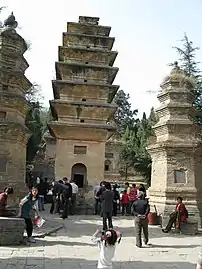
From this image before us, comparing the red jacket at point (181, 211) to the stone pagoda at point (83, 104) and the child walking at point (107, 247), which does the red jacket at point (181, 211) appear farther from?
the stone pagoda at point (83, 104)

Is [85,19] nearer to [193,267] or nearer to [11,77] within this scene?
[11,77]

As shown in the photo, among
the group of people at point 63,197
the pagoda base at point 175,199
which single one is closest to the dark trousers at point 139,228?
the pagoda base at point 175,199

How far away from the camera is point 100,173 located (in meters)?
22.5

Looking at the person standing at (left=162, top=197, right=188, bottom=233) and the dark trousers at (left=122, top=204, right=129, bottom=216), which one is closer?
the person standing at (left=162, top=197, right=188, bottom=233)

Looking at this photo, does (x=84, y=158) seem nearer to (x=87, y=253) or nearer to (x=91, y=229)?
(x=91, y=229)

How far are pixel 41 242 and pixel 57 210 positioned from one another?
7254 millimetres

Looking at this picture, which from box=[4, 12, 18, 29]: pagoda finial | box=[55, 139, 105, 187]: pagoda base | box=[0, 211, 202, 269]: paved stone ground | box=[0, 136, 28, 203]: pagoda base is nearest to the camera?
box=[0, 211, 202, 269]: paved stone ground

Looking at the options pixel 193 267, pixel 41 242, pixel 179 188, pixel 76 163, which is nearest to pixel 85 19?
pixel 76 163

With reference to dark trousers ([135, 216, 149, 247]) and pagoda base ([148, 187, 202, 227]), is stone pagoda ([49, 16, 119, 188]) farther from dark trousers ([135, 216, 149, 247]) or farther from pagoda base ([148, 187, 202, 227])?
dark trousers ([135, 216, 149, 247])

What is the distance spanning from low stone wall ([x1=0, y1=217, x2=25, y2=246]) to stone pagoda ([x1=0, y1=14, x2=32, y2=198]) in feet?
12.9

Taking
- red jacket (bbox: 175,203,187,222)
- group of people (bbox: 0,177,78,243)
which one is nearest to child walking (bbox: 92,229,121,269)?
group of people (bbox: 0,177,78,243)

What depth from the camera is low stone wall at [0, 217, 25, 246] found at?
32.6 feet

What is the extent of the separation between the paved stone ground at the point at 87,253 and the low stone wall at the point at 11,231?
36 centimetres

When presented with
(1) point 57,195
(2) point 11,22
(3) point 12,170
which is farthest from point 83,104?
(3) point 12,170
